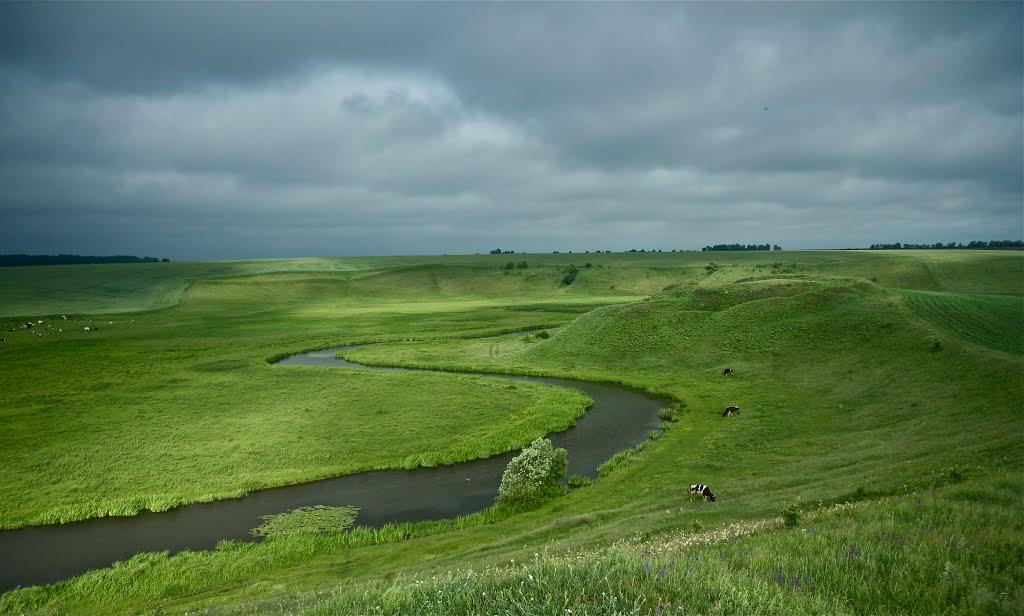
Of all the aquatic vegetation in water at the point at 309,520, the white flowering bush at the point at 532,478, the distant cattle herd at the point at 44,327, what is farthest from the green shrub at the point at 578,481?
the distant cattle herd at the point at 44,327

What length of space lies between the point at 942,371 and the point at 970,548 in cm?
4069

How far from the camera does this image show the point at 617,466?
34.3 meters

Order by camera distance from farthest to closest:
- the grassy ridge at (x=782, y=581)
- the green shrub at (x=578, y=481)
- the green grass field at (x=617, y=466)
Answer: the green shrub at (x=578, y=481) → the green grass field at (x=617, y=466) → the grassy ridge at (x=782, y=581)

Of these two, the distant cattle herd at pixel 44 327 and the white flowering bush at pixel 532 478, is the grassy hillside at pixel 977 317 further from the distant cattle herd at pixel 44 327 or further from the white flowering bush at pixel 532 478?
the distant cattle herd at pixel 44 327

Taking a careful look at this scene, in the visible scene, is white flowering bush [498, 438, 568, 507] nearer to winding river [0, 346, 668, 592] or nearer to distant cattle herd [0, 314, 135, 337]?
winding river [0, 346, 668, 592]

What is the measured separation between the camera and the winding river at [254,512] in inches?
995

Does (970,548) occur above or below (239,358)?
above

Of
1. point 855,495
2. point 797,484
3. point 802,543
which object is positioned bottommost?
point 797,484

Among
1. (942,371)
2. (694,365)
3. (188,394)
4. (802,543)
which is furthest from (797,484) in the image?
(188,394)

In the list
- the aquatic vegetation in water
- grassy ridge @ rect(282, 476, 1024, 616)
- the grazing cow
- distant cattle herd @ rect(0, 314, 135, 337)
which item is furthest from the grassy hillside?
distant cattle herd @ rect(0, 314, 135, 337)

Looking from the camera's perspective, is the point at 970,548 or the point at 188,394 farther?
the point at 188,394

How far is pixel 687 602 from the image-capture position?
7289 mm

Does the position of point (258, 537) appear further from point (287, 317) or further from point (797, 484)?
point (287, 317)

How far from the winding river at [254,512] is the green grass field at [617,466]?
141cm
